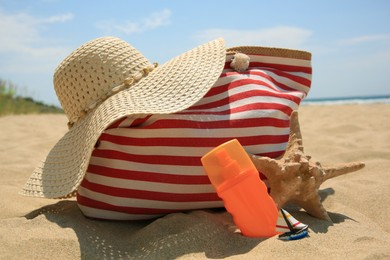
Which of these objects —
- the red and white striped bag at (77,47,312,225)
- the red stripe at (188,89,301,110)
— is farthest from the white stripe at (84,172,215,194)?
the red stripe at (188,89,301,110)

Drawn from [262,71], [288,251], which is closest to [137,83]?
[262,71]

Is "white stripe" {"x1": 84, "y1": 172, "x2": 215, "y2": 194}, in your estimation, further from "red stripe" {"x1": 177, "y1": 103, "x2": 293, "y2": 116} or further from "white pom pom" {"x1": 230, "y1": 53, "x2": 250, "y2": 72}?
"white pom pom" {"x1": 230, "y1": 53, "x2": 250, "y2": 72}

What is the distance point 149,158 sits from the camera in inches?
67.3

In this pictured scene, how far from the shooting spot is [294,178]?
167cm

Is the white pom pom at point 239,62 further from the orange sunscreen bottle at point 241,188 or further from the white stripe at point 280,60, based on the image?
the orange sunscreen bottle at point 241,188

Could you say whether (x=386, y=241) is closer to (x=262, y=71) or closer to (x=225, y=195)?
(x=225, y=195)

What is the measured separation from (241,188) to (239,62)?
757 mm

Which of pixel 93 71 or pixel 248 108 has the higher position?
pixel 93 71

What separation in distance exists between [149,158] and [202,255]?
472 millimetres

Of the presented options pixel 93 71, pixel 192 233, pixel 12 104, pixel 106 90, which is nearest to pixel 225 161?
pixel 192 233

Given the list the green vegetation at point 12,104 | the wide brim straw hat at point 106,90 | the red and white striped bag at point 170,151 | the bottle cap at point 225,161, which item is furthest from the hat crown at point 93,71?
the green vegetation at point 12,104

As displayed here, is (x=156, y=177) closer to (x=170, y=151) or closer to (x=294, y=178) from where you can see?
(x=170, y=151)

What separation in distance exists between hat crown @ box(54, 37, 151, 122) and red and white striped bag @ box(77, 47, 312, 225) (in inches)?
8.4

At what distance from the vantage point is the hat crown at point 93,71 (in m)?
1.84
